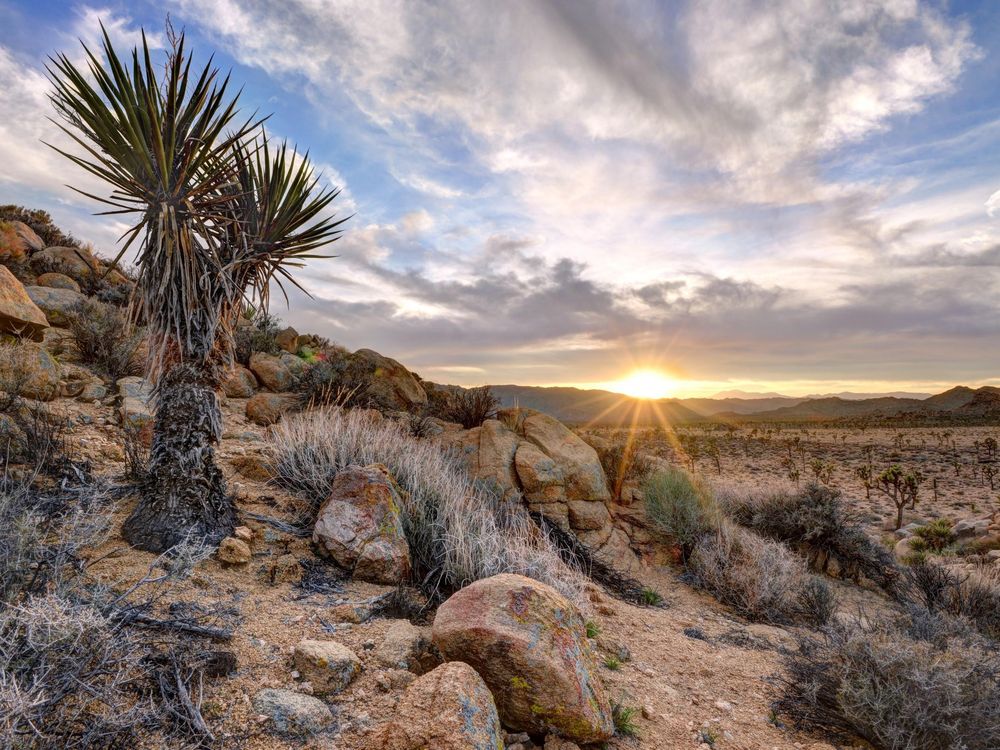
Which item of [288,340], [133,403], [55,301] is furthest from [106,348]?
[288,340]

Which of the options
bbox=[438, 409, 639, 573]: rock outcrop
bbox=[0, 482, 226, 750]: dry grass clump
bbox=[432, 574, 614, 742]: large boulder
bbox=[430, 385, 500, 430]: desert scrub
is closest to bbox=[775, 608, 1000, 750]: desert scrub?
bbox=[432, 574, 614, 742]: large boulder

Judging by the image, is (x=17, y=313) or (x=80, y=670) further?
(x=17, y=313)

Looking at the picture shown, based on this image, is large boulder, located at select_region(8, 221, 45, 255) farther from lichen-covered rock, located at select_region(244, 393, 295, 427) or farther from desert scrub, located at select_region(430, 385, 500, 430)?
desert scrub, located at select_region(430, 385, 500, 430)

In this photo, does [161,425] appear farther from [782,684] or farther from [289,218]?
[782,684]

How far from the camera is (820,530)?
8.89 meters

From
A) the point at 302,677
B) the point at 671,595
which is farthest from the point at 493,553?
the point at 671,595

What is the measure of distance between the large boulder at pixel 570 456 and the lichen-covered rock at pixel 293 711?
615 centimetres

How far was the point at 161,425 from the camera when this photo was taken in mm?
4215

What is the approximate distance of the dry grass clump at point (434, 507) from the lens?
4.64 meters

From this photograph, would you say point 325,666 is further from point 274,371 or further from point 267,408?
point 274,371

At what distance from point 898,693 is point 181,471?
18.5 feet

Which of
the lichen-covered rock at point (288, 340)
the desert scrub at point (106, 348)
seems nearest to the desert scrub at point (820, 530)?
the desert scrub at point (106, 348)

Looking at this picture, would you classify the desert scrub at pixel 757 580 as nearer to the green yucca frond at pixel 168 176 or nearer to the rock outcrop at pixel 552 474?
the rock outcrop at pixel 552 474

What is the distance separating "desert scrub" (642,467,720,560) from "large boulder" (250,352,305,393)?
8.37 metres
